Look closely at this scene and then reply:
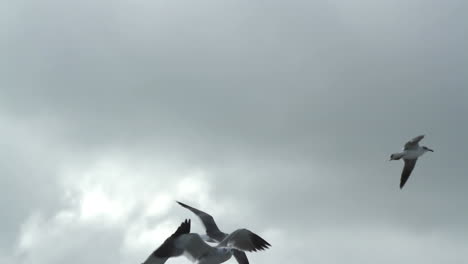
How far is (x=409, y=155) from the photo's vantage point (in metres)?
59.7

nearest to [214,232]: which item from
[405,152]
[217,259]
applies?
[217,259]

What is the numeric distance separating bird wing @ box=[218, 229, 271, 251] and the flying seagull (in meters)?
1.31

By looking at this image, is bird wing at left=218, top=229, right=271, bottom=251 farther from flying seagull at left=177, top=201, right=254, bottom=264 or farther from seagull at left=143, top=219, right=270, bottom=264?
seagull at left=143, top=219, right=270, bottom=264

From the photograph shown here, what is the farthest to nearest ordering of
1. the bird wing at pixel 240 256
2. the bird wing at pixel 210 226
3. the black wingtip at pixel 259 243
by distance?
the bird wing at pixel 210 226
the bird wing at pixel 240 256
the black wingtip at pixel 259 243

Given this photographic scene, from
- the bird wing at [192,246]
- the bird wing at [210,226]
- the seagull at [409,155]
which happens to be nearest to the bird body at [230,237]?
the bird wing at [210,226]

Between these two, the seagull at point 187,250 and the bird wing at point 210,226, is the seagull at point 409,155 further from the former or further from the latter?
the seagull at point 187,250

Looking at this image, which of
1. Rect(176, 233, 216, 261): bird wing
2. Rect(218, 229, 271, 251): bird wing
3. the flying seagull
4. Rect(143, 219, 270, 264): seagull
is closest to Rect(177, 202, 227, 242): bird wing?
the flying seagull

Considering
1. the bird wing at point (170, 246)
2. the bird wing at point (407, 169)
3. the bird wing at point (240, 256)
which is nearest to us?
the bird wing at point (170, 246)

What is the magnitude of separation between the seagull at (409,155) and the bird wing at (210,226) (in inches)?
762

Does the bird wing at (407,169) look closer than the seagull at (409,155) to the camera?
No

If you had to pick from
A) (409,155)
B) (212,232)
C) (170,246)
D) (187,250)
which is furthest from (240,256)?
(409,155)

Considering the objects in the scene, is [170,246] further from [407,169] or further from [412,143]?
[407,169]

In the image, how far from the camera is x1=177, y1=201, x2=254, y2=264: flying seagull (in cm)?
3922

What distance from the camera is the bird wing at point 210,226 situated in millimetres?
41294
